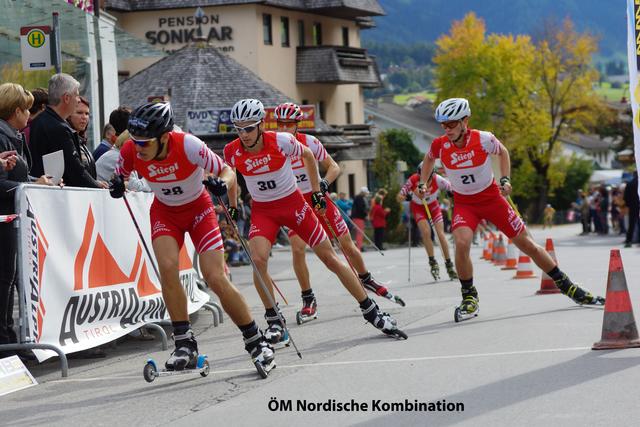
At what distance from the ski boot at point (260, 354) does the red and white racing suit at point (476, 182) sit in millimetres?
4107

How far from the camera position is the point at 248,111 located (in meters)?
10.5

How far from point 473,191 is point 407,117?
366 feet

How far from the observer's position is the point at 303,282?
13.5 metres

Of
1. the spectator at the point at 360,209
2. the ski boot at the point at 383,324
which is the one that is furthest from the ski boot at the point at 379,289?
the spectator at the point at 360,209

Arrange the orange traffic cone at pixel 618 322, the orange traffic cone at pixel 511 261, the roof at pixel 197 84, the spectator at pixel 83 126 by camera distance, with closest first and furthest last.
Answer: the orange traffic cone at pixel 618 322 → the spectator at pixel 83 126 → the orange traffic cone at pixel 511 261 → the roof at pixel 197 84

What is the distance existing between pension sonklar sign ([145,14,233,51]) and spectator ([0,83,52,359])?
47.5m

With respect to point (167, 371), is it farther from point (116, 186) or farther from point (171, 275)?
point (116, 186)

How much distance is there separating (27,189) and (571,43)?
269ft

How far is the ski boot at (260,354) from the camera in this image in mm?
8898

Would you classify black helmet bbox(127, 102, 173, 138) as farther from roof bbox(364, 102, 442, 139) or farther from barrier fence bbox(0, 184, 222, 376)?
roof bbox(364, 102, 442, 139)

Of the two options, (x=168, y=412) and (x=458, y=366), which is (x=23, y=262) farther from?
(x=458, y=366)

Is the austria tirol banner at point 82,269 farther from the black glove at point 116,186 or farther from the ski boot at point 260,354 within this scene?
the ski boot at point 260,354

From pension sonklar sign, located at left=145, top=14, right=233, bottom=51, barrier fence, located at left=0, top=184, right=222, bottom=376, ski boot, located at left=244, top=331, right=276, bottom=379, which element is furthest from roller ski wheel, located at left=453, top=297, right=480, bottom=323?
pension sonklar sign, located at left=145, top=14, right=233, bottom=51

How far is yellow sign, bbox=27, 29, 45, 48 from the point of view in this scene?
15734mm
